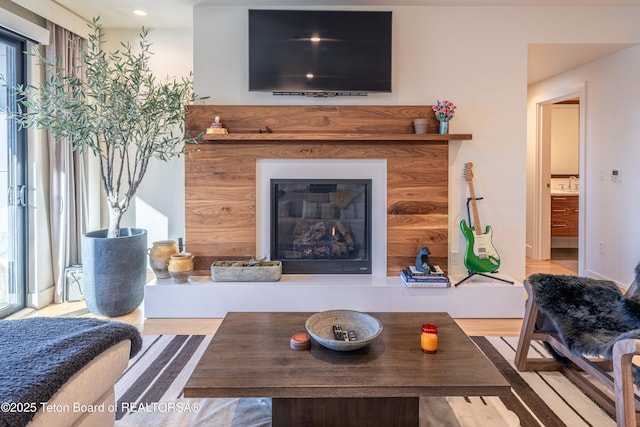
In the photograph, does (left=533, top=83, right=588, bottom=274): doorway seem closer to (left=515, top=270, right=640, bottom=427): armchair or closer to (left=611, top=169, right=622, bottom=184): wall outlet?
(left=611, top=169, right=622, bottom=184): wall outlet

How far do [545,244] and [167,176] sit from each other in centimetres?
455

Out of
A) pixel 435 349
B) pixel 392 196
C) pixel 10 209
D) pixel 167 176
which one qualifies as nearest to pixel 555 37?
pixel 392 196

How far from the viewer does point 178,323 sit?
2807 millimetres

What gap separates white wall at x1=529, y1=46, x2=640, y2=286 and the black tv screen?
228 cm

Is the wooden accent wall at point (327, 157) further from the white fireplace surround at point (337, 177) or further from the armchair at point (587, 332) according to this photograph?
the armchair at point (587, 332)

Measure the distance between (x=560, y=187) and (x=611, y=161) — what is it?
212cm

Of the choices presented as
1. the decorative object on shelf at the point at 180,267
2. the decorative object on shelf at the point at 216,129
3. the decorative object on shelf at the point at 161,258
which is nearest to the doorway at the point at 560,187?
the decorative object on shelf at the point at 216,129

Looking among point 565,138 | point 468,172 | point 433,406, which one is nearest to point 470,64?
point 468,172

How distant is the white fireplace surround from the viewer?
10.5 feet

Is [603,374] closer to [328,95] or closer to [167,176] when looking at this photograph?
[328,95]

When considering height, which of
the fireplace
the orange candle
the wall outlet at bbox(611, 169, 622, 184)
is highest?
the wall outlet at bbox(611, 169, 622, 184)

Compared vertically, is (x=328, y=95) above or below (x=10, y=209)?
above

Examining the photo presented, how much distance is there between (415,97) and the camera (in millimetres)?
3203

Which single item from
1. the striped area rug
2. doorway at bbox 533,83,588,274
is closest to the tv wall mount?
the striped area rug
